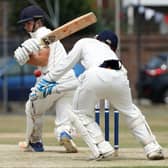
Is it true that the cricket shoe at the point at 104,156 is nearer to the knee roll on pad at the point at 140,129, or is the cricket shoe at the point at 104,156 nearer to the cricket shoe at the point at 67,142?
the knee roll on pad at the point at 140,129

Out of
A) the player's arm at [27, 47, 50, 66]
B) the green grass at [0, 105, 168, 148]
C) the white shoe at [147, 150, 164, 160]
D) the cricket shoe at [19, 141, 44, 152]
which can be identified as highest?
the player's arm at [27, 47, 50, 66]

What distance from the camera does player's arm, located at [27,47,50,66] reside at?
37.1 feet

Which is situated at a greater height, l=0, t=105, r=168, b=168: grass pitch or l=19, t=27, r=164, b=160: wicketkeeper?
l=19, t=27, r=164, b=160: wicketkeeper

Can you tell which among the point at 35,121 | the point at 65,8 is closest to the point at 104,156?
the point at 35,121

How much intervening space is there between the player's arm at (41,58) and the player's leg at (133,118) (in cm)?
151

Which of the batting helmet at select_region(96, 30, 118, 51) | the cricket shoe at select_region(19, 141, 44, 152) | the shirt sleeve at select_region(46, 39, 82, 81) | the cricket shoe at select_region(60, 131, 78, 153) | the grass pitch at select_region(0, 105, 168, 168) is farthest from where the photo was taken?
the cricket shoe at select_region(19, 141, 44, 152)

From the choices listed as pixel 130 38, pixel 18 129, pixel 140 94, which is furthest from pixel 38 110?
pixel 130 38

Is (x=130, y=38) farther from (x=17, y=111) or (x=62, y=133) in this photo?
(x=62, y=133)

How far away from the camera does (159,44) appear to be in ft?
117

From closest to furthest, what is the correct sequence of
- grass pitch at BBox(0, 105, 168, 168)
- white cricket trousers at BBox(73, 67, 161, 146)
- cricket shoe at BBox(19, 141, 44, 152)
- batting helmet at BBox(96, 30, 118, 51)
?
grass pitch at BBox(0, 105, 168, 168), white cricket trousers at BBox(73, 67, 161, 146), batting helmet at BBox(96, 30, 118, 51), cricket shoe at BBox(19, 141, 44, 152)

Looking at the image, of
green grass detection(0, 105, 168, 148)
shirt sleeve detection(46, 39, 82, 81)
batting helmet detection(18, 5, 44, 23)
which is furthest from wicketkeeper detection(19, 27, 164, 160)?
green grass detection(0, 105, 168, 148)

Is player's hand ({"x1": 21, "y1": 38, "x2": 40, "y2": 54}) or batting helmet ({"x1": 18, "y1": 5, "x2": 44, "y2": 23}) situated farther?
batting helmet ({"x1": 18, "y1": 5, "x2": 44, "y2": 23})

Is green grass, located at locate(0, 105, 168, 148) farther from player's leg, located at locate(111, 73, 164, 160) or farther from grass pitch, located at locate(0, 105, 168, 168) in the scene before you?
player's leg, located at locate(111, 73, 164, 160)

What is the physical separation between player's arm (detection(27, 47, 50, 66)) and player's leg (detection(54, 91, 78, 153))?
55 centimetres
